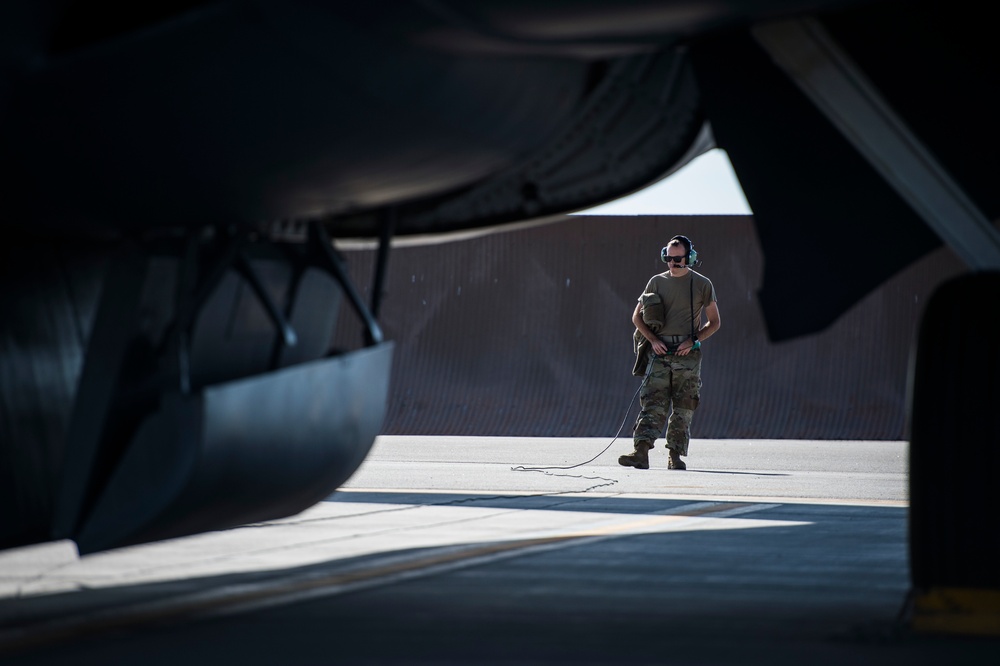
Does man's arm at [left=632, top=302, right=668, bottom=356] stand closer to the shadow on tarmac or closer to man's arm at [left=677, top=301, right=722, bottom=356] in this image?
man's arm at [left=677, top=301, right=722, bottom=356]

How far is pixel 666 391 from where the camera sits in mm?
9992

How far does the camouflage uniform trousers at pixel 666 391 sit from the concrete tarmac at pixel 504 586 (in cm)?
105

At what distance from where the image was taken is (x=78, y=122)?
3445mm

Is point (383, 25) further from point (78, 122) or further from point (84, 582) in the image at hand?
point (84, 582)

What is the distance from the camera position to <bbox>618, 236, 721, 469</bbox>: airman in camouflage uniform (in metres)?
9.86

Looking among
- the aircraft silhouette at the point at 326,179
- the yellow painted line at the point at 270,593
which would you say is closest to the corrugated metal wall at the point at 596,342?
the yellow painted line at the point at 270,593

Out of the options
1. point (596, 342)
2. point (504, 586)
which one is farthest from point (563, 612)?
point (596, 342)

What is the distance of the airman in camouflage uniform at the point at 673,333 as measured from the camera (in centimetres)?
986

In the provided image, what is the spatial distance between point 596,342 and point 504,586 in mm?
13190

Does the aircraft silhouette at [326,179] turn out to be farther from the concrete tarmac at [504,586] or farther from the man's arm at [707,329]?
the man's arm at [707,329]

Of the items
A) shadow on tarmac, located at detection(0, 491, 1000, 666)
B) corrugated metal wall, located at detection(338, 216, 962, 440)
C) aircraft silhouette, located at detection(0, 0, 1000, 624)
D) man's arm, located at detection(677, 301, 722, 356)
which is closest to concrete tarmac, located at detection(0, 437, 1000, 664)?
shadow on tarmac, located at detection(0, 491, 1000, 666)

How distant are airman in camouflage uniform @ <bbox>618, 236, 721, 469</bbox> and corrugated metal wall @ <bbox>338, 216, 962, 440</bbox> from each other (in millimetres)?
6986

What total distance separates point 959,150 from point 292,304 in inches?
83.0

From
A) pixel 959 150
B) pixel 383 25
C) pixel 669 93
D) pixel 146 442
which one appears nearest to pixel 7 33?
pixel 383 25
